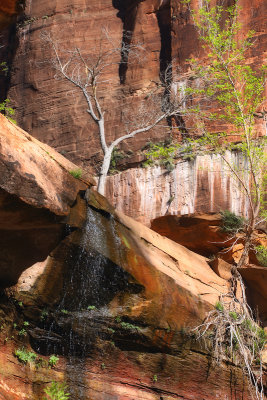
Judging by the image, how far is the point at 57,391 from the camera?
9.04 meters

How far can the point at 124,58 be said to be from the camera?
25453 millimetres

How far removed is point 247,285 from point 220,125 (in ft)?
28.1

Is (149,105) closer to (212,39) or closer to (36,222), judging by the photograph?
(212,39)

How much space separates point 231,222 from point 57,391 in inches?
376

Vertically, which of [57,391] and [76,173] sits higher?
[76,173]

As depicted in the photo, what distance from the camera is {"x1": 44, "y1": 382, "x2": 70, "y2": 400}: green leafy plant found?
875 cm

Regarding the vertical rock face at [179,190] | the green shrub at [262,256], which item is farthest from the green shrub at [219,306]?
the vertical rock face at [179,190]

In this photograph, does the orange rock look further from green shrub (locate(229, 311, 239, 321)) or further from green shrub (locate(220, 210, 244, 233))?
green shrub (locate(229, 311, 239, 321))

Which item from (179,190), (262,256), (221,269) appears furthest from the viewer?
(179,190)

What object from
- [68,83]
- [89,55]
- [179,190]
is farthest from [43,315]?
[89,55]

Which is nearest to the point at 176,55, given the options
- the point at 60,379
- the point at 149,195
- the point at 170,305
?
the point at 149,195

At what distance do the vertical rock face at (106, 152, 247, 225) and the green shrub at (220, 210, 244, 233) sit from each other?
4.20ft

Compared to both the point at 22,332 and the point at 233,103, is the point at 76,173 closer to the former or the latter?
the point at 22,332

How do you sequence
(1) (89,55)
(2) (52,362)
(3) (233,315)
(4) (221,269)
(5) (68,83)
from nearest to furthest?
(2) (52,362) → (3) (233,315) → (4) (221,269) → (5) (68,83) → (1) (89,55)
